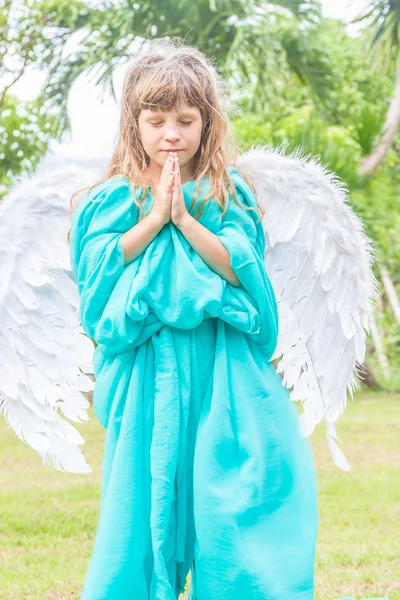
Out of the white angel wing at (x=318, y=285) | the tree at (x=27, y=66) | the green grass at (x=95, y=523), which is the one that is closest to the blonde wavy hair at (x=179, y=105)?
the white angel wing at (x=318, y=285)

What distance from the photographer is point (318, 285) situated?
10.9 feet

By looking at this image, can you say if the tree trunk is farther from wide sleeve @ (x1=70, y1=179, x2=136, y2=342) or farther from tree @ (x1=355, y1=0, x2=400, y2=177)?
wide sleeve @ (x1=70, y1=179, x2=136, y2=342)

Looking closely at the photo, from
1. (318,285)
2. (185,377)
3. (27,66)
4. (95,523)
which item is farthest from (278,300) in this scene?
(27,66)

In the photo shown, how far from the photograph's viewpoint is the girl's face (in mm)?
2777

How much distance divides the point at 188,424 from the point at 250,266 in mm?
474

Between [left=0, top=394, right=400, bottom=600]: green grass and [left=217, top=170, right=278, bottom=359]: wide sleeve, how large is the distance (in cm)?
155

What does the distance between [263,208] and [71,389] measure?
904 mm

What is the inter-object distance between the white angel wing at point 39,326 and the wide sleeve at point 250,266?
638 millimetres

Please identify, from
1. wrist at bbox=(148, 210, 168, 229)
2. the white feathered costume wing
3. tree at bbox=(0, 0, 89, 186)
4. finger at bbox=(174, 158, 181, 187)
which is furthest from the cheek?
tree at bbox=(0, 0, 89, 186)

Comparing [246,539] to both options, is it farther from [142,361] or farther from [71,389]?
[71,389]

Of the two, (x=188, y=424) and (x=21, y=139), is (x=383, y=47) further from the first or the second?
(x=188, y=424)

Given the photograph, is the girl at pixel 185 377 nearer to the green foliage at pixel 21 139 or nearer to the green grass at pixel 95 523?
the green grass at pixel 95 523

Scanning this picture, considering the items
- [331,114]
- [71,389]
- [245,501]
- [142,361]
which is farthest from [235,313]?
[331,114]

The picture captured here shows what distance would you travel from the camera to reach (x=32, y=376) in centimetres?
332
